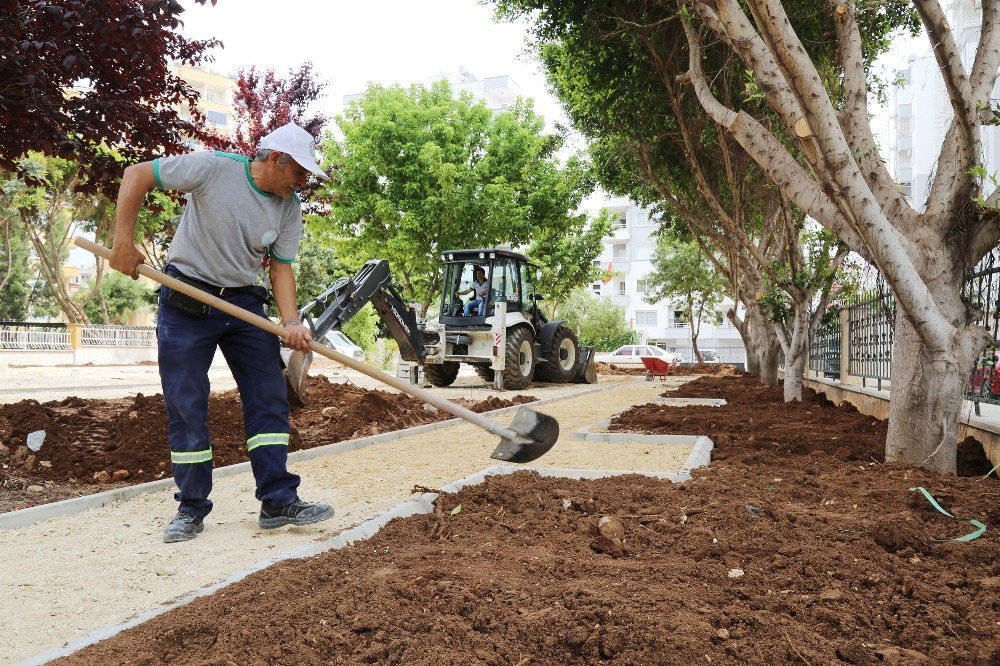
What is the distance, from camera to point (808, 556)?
9.20ft

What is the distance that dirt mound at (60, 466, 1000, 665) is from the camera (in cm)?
208

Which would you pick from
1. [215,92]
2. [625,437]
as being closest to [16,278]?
[215,92]

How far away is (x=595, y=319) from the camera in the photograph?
47688 mm

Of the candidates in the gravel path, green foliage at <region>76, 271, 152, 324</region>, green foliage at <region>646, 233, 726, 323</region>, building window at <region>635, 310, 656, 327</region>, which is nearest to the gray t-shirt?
the gravel path

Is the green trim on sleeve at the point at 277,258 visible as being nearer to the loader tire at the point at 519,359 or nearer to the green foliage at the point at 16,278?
the loader tire at the point at 519,359

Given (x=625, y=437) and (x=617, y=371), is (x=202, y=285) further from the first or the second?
(x=617, y=371)

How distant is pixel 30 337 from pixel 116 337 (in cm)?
286

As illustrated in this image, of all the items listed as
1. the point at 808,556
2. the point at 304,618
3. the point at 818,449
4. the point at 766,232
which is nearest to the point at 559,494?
the point at 808,556

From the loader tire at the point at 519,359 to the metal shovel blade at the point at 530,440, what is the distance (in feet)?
34.2

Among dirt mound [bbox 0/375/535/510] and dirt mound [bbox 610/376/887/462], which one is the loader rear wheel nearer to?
dirt mound [bbox 610/376/887/462]

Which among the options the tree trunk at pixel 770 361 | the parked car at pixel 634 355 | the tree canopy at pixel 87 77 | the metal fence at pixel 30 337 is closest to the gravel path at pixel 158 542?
the tree canopy at pixel 87 77

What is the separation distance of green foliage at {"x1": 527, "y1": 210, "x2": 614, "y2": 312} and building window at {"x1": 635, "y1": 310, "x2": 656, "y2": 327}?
33906mm

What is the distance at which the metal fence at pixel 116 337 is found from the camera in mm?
25141

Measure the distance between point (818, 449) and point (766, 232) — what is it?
347 inches
